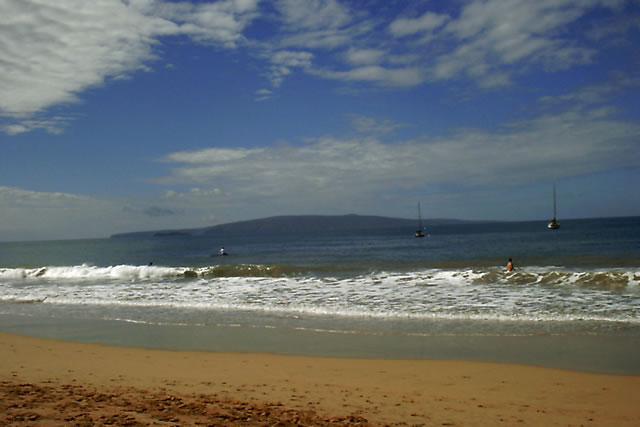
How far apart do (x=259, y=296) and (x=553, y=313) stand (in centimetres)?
1077

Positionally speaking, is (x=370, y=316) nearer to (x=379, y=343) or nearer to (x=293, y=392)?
(x=379, y=343)

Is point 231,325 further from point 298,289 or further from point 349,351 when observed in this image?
point 298,289

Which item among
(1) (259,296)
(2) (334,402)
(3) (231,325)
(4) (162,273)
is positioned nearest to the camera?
(2) (334,402)

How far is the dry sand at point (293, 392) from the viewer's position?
6.05 metres

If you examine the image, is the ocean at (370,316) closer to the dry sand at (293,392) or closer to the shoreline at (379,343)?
the shoreline at (379,343)

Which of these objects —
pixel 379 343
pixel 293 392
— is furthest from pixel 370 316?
pixel 293 392

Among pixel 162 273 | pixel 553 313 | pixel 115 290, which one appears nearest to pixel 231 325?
pixel 553 313

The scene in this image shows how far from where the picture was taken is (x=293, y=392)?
24.5 feet

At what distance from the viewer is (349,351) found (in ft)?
33.7

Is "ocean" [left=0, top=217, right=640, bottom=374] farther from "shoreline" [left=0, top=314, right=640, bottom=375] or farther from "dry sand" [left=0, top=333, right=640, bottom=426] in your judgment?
"dry sand" [left=0, top=333, right=640, bottom=426]

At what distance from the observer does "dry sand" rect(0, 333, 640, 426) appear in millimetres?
6055

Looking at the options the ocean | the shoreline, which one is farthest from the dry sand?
the ocean

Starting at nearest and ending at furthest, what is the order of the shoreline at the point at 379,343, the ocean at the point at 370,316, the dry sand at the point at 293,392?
1. the dry sand at the point at 293,392
2. the shoreline at the point at 379,343
3. the ocean at the point at 370,316

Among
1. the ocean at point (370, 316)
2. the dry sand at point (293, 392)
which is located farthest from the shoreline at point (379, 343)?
the dry sand at point (293, 392)
